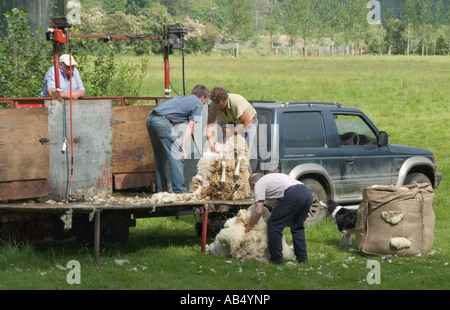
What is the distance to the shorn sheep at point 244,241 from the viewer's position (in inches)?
359

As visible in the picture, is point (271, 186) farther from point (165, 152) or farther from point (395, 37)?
point (395, 37)

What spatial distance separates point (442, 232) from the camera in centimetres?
1178

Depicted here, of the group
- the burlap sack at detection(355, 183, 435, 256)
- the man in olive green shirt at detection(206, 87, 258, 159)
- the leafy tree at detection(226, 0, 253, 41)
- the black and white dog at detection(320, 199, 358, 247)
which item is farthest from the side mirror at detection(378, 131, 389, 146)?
the leafy tree at detection(226, 0, 253, 41)

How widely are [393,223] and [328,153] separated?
97.5 inches

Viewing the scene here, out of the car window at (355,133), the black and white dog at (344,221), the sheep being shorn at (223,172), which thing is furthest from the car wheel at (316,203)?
the sheep being shorn at (223,172)

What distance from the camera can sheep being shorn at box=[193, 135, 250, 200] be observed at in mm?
9812

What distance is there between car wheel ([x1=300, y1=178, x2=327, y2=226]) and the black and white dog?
49.0 inches

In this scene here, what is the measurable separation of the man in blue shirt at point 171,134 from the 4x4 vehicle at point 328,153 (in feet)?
5.12

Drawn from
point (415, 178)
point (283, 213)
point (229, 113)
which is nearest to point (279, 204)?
point (283, 213)

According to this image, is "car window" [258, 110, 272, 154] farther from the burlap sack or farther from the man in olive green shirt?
the burlap sack

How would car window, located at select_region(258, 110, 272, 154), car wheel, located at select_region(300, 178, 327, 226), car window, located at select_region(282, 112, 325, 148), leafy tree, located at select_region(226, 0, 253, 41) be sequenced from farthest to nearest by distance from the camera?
1. leafy tree, located at select_region(226, 0, 253, 41)
2. car wheel, located at select_region(300, 178, 327, 226)
3. car window, located at select_region(282, 112, 325, 148)
4. car window, located at select_region(258, 110, 272, 154)

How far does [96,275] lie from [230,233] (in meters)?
1.86

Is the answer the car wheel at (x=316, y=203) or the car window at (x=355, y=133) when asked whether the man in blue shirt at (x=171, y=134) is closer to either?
the car wheel at (x=316, y=203)

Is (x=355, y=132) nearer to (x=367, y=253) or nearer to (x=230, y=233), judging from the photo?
(x=367, y=253)
